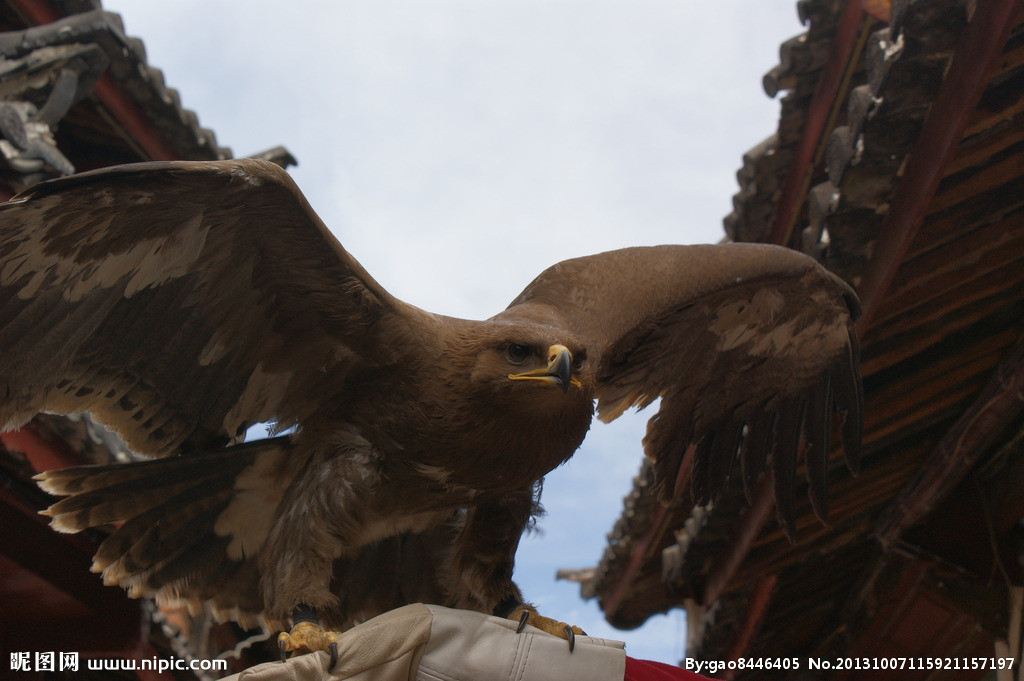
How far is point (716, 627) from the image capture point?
6.21 metres

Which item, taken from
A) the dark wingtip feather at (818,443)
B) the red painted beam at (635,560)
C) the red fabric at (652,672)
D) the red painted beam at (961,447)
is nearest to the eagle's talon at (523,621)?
the red fabric at (652,672)

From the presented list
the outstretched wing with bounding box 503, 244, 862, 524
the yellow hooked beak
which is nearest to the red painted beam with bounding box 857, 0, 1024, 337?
the outstretched wing with bounding box 503, 244, 862, 524

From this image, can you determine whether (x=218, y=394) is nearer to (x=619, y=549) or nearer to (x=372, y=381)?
(x=372, y=381)

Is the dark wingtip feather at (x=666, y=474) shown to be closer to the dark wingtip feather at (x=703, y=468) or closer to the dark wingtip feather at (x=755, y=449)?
the dark wingtip feather at (x=703, y=468)

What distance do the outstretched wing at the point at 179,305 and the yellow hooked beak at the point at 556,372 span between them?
469 mm

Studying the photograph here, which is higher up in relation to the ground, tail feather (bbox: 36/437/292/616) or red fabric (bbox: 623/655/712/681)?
Result: tail feather (bbox: 36/437/292/616)

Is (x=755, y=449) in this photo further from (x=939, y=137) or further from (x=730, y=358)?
(x=939, y=137)

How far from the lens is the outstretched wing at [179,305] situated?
2711 millimetres

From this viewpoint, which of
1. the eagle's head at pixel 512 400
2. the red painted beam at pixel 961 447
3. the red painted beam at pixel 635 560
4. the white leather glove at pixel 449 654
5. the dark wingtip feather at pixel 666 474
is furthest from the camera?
the red painted beam at pixel 635 560

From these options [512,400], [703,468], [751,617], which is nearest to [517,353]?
[512,400]

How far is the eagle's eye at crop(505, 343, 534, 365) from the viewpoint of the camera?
282 centimetres

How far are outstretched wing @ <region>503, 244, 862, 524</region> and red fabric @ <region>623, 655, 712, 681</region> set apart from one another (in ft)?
3.51

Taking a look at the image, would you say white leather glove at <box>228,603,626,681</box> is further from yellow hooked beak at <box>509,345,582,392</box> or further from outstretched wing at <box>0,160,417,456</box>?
outstretched wing at <box>0,160,417,456</box>

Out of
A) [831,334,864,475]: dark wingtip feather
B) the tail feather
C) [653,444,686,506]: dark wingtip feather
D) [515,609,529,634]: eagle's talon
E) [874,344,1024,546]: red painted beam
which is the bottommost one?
[515,609,529,634]: eagle's talon
